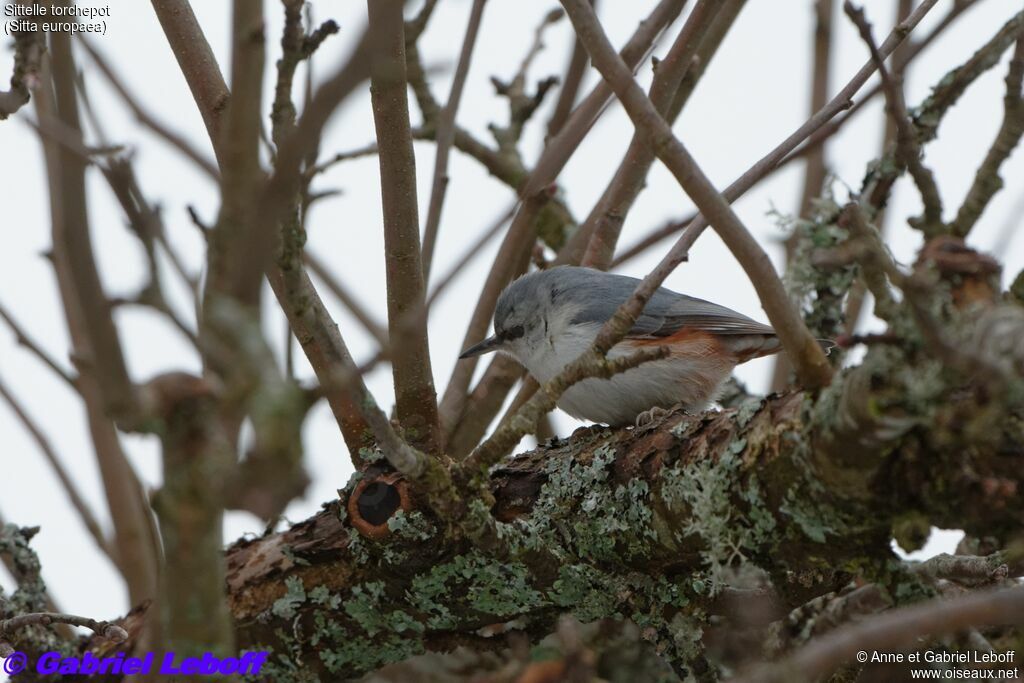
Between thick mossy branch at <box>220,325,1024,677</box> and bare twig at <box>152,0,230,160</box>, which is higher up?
bare twig at <box>152,0,230,160</box>

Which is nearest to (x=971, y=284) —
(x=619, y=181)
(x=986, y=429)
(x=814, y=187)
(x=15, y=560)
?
(x=986, y=429)

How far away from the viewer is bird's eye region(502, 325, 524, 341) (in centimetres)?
388

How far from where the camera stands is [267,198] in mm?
1263

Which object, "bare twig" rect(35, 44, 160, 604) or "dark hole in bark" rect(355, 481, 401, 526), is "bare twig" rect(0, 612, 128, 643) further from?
"dark hole in bark" rect(355, 481, 401, 526)

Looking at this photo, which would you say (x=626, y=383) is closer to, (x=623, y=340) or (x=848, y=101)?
(x=623, y=340)

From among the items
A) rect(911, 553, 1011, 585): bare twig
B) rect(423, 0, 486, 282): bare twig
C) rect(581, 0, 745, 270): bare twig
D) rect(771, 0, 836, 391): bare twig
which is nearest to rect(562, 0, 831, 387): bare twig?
rect(911, 553, 1011, 585): bare twig

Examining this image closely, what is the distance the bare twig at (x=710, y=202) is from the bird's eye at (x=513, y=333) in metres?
2.06

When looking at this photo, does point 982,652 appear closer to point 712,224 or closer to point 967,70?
point 712,224

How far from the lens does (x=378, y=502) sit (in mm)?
2461

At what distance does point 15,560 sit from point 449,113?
191cm

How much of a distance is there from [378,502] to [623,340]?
1.38m

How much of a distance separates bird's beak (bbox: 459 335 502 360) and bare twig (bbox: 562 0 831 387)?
73.7 inches

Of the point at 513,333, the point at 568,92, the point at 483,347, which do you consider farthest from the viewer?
the point at 568,92

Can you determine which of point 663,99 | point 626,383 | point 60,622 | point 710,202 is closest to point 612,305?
point 626,383
